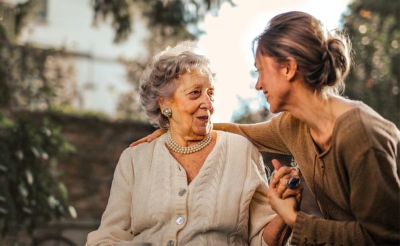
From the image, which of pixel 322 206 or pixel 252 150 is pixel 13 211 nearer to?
pixel 252 150

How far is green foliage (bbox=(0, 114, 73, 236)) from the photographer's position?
659cm

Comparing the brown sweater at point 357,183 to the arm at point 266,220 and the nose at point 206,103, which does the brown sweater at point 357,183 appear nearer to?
the arm at point 266,220

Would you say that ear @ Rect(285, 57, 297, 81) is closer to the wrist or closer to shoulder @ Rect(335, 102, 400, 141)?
shoulder @ Rect(335, 102, 400, 141)

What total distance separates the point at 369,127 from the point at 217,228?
0.89 metres

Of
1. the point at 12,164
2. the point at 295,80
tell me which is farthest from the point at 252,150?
the point at 12,164

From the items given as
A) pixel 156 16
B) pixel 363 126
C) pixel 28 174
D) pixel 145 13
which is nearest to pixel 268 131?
pixel 363 126

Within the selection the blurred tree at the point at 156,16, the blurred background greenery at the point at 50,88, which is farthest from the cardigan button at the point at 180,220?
the blurred tree at the point at 156,16

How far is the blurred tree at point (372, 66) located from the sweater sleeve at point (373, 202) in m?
5.20

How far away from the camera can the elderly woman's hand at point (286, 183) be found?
9.72 ft

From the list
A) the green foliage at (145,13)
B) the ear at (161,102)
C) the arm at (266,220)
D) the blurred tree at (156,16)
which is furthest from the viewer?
the green foliage at (145,13)

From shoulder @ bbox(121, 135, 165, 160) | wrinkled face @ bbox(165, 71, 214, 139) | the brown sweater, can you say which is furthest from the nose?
the brown sweater

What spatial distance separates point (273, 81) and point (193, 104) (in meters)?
0.59

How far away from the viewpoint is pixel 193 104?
3.45 m

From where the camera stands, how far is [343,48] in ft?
9.51
